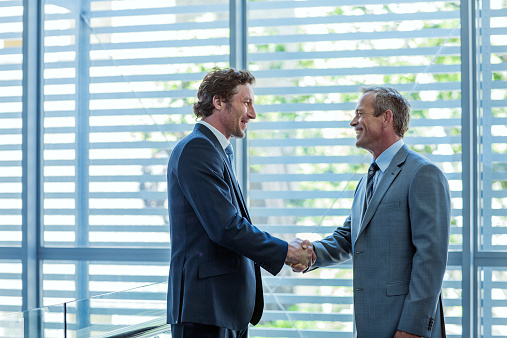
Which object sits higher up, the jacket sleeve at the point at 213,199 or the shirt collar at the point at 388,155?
the shirt collar at the point at 388,155

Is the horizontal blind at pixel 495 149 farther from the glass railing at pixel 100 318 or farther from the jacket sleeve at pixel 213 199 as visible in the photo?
the glass railing at pixel 100 318

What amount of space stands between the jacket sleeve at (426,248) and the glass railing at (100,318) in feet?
3.63

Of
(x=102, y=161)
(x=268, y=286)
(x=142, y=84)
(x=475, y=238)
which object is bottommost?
(x=268, y=286)

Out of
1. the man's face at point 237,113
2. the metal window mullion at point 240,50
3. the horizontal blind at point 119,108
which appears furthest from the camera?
the horizontal blind at point 119,108

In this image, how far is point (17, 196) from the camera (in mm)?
4059

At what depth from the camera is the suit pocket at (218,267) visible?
8.00ft

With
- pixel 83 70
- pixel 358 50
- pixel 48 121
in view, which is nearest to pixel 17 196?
pixel 48 121

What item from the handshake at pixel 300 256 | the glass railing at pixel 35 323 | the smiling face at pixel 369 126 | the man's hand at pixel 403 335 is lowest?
the man's hand at pixel 403 335

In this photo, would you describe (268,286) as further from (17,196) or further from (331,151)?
(17,196)

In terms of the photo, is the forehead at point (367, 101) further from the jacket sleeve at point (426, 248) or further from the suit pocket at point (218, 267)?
the suit pocket at point (218, 267)

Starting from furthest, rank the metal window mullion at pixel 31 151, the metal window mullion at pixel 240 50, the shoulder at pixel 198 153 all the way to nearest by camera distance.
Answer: the metal window mullion at pixel 31 151 < the metal window mullion at pixel 240 50 < the shoulder at pixel 198 153

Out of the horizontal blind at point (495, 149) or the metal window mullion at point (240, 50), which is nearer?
the horizontal blind at point (495, 149)

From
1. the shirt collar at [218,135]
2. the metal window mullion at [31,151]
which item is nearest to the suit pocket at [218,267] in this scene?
the shirt collar at [218,135]

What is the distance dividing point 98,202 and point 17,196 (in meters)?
0.48
